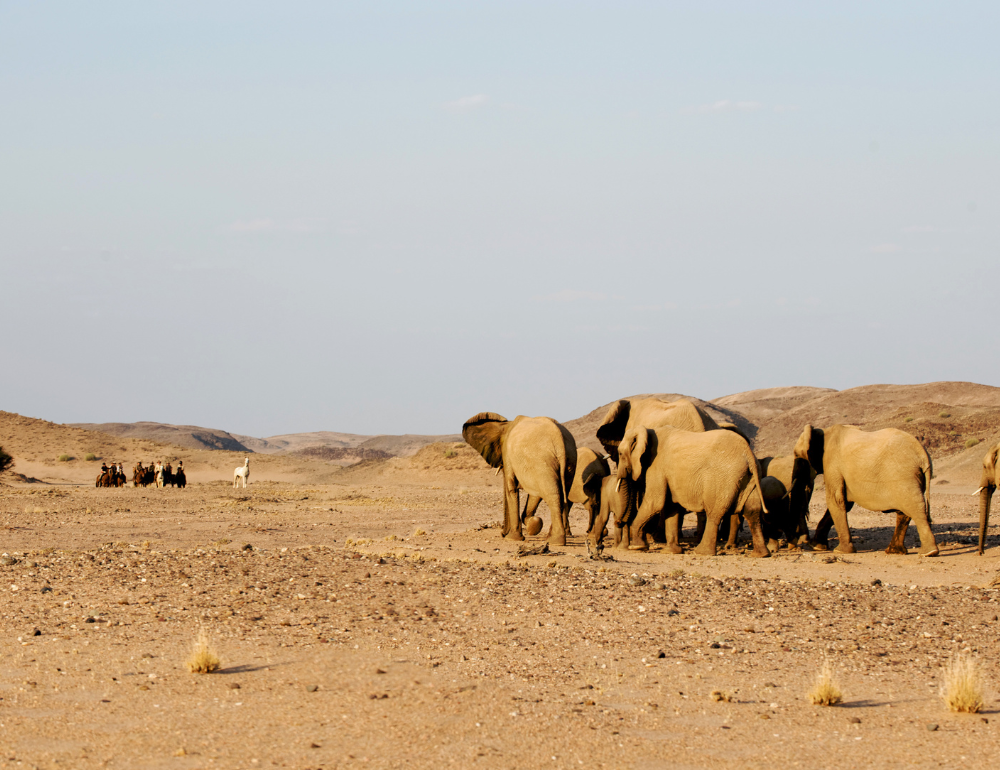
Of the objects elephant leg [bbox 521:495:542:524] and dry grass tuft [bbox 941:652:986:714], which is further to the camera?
elephant leg [bbox 521:495:542:524]

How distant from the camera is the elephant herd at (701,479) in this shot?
17125mm

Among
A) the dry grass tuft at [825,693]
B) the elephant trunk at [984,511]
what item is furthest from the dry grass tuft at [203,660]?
the elephant trunk at [984,511]

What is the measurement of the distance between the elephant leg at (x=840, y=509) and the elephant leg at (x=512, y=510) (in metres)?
6.06

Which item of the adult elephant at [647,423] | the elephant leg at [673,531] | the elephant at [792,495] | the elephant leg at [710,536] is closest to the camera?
the elephant leg at [710,536]

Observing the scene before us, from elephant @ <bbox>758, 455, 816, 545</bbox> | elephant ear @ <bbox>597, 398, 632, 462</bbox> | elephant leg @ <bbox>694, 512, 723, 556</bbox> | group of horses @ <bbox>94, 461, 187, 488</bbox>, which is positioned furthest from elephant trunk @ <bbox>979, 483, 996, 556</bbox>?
group of horses @ <bbox>94, 461, 187, 488</bbox>

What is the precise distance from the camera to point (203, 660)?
887cm

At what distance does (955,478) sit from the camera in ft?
142

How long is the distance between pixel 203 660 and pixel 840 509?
42.9 feet

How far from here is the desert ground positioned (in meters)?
7.19

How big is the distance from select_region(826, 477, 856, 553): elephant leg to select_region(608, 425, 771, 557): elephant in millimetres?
1992

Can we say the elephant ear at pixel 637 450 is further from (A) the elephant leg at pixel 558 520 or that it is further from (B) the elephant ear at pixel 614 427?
(B) the elephant ear at pixel 614 427

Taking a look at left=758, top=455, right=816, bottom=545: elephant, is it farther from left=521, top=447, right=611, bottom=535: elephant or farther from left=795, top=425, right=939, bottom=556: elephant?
left=521, top=447, right=611, bottom=535: elephant

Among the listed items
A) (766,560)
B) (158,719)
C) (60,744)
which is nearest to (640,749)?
(158,719)

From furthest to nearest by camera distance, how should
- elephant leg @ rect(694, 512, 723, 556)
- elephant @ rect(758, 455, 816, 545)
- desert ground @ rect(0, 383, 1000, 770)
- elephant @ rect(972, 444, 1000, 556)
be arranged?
elephant @ rect(758, 455, 816, 545) < elephant leg @ rect(694, 512, 723, 556) < elephant @ rect(972, 444, 1000, 556) < desert ground @ rect(0, 383, 1000, 770)
